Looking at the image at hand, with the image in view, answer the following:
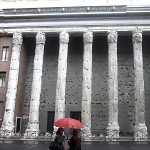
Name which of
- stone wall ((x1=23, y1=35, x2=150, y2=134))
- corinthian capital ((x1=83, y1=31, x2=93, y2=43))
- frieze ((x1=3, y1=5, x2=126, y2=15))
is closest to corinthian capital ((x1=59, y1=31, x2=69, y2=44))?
stone wall ((x1=23, y1=35, x2=150, y2=134))

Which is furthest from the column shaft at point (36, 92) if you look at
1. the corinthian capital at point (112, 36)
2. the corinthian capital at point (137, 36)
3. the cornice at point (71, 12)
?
the corinthian capital at point (137, 36)

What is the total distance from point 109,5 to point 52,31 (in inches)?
228

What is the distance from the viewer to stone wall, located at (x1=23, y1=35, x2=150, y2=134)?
82.2 ft

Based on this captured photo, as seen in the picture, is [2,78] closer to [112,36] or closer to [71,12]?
[71,12]

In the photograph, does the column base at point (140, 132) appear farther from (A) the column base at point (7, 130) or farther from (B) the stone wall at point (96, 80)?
(A) the column base at point (7, 130)

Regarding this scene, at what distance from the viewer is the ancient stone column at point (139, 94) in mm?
20469

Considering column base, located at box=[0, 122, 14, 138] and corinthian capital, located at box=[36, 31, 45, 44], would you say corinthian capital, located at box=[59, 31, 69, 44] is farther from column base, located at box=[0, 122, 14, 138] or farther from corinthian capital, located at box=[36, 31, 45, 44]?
column base, located at box=[0, 122, 14, 138]

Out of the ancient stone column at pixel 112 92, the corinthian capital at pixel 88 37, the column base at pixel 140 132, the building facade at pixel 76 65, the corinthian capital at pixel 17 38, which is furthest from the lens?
the corinthian capital at pixel 17 38

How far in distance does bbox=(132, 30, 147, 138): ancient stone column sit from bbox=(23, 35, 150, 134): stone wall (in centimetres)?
319

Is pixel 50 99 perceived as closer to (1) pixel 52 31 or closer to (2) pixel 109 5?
(1) pixel 52 31

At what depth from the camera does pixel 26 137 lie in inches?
813

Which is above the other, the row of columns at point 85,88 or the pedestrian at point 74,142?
the row of columns at point 85,88

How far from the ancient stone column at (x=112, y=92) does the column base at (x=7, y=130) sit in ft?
27.1

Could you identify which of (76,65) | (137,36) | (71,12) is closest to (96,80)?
(76,65)
